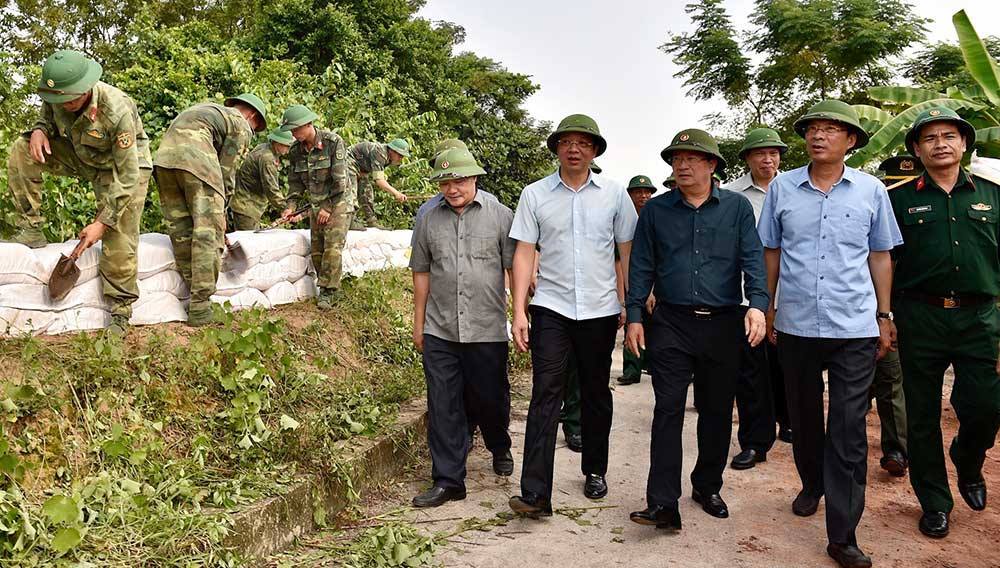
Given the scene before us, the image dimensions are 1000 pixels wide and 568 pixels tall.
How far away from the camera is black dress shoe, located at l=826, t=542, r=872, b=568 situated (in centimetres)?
364

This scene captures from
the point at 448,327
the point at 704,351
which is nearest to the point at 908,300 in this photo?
A: the point at 704,351

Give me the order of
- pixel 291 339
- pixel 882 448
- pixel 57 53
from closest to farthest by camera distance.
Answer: pixel 57 53
pixel 882 448
pixel 291 339

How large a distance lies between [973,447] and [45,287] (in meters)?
5.16

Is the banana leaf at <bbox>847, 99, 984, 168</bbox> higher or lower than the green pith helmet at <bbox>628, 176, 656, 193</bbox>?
higher

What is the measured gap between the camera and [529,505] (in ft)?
13.8

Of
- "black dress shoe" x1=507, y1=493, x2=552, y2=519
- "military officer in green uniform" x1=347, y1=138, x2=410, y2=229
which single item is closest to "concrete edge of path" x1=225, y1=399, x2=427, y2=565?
"black dress shoe" x1=507, y1=493, x2=552, y2=519

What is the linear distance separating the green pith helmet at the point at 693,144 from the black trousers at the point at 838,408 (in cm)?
104

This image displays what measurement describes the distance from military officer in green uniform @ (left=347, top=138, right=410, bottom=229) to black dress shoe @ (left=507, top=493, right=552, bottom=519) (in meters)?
4.94

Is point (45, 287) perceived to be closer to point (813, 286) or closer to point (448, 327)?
point (448, 327)

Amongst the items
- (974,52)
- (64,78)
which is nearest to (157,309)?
(64,78)

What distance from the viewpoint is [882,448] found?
5266 mm

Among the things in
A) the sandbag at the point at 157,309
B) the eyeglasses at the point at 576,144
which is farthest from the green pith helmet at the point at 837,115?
the sandbag at the point at 157,309

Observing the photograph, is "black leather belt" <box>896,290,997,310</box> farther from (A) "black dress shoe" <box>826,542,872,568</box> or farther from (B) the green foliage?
(B) the green foliage

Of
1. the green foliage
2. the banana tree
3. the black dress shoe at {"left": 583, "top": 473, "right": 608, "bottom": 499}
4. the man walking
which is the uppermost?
the green foliage
